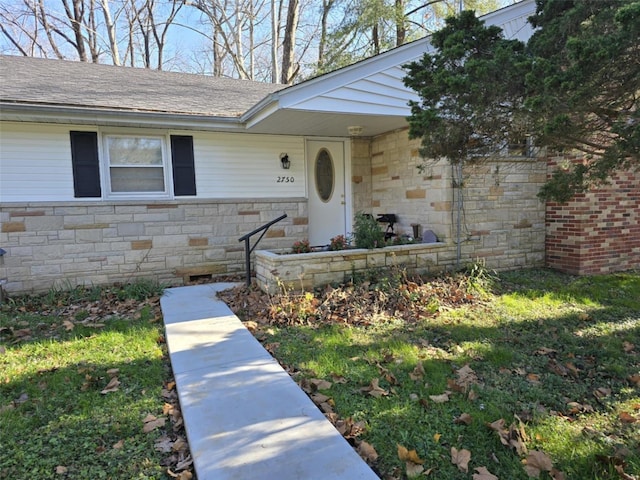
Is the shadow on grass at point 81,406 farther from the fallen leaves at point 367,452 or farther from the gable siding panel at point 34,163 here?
the gable siding panel at point 34,163

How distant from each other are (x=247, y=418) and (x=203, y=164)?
5139 millimetres

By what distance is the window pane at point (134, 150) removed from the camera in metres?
6.36

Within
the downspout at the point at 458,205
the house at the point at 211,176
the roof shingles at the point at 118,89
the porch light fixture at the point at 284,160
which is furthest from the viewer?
the porch light fixture at the point at 284,160

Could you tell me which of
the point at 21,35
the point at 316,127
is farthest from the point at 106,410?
the point at 21,35

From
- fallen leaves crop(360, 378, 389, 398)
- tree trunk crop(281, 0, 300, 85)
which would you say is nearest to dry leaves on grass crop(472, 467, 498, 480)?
fallen leaves crop(360, 378, 389, 398)

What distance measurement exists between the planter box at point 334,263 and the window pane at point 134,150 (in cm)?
250

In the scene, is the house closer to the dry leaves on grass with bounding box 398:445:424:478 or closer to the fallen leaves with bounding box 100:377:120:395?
the fallen leaves with bounding box 100:377:120:395

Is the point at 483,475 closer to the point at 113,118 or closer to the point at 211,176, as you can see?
the point at 211,176

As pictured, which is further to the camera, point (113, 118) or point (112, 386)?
point (113, 118)

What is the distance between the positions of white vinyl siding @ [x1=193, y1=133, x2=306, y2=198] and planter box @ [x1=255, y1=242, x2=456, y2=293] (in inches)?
66.2

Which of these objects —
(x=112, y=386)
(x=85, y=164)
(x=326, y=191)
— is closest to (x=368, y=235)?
(x=326, y=191)

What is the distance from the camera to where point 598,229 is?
677 centimetres

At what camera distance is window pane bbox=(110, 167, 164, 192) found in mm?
6426

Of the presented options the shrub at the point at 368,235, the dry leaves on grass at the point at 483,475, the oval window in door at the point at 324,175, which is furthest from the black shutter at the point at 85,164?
the dry leaves on grass at the point at 483,475
